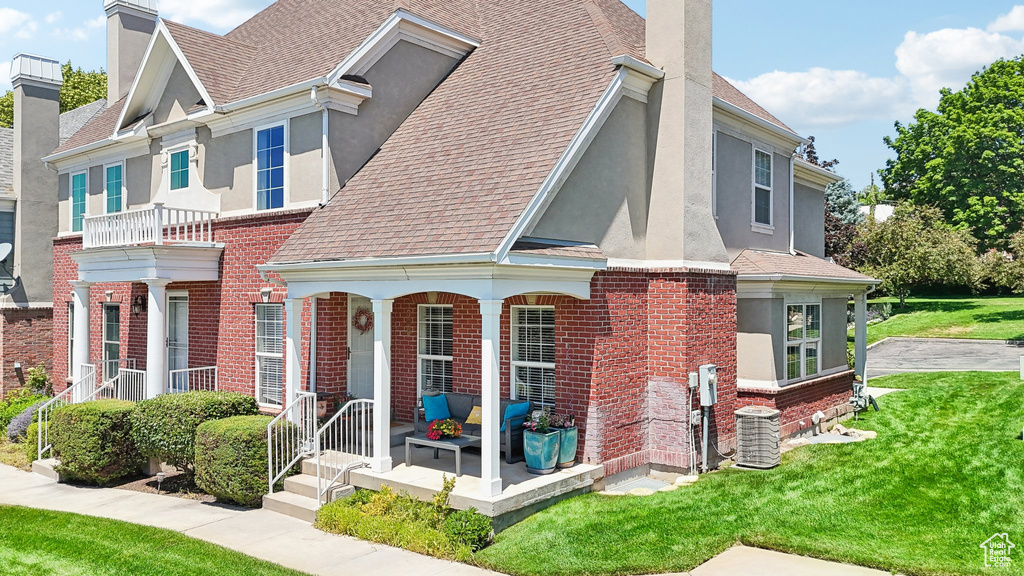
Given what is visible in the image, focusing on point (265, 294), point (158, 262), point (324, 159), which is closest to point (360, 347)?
point (265, 294)

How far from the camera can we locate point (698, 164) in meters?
12.8

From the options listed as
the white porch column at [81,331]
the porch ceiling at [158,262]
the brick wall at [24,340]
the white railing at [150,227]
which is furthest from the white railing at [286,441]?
the brick wall at [24,340]

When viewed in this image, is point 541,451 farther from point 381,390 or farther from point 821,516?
point 821,516

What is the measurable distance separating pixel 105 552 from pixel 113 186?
1254cm

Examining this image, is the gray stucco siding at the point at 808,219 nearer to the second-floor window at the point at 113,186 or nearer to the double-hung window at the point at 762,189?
the double-hung window at the point at 762,189

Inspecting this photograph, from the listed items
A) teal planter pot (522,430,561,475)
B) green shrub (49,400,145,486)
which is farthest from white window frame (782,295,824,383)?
green shrub (49,400,145,486)

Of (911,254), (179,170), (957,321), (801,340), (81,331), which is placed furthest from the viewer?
(957,321)

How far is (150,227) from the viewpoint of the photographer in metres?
14.9

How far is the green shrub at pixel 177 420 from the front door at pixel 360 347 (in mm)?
1983

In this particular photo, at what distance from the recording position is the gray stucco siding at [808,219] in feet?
64.6

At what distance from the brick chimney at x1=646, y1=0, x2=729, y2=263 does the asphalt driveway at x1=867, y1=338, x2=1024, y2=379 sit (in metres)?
15.7

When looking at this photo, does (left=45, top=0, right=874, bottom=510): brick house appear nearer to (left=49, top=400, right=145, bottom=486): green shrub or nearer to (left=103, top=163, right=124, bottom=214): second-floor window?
(left=103, top=163, right=124, bottom=214): second-floor window

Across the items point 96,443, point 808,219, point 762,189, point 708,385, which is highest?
point 762,189

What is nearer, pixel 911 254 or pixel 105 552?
pixel 105 552
